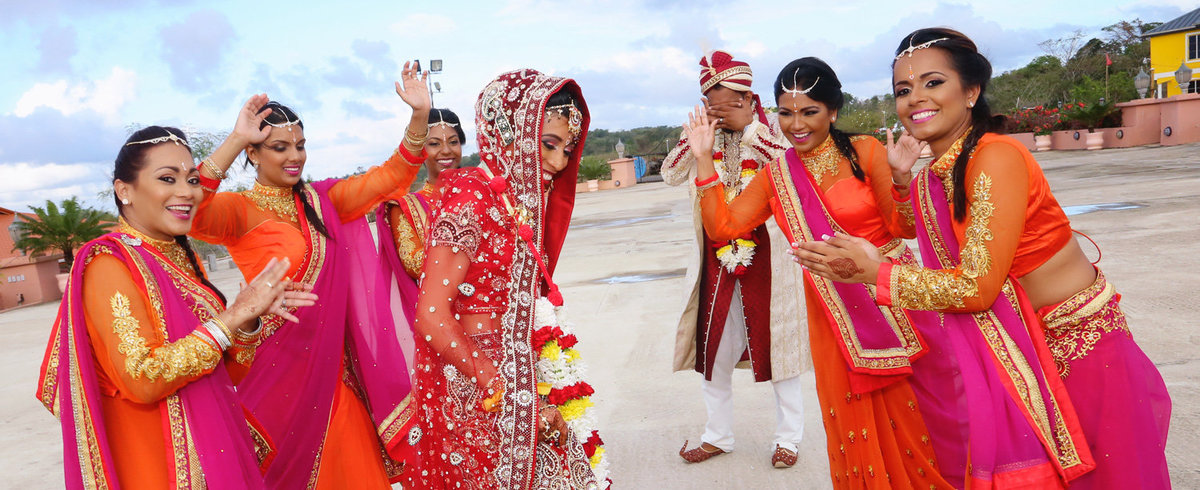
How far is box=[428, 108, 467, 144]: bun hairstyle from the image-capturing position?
15.3 feet

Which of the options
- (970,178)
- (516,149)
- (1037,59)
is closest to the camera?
(970,178)

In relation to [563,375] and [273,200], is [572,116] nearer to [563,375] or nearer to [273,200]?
[563,375]

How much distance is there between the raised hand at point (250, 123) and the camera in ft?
10.2

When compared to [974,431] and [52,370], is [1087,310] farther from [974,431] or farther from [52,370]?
[52,370]

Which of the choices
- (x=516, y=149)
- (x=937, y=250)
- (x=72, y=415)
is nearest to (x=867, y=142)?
(x=937, y=250)

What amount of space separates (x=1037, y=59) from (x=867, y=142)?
166 feet

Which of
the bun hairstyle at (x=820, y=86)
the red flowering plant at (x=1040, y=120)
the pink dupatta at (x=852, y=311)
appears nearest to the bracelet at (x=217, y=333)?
the pink dupatta at (x=852, y=311)

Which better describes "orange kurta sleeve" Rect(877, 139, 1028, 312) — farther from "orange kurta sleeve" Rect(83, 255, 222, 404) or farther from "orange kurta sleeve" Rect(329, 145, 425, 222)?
"orange kurta sleeve" Rect(329, 145, 425, 222)

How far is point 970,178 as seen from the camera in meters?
2.27

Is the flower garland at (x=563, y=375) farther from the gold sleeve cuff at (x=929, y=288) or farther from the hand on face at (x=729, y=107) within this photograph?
the hand on face at (x=729, y=107)

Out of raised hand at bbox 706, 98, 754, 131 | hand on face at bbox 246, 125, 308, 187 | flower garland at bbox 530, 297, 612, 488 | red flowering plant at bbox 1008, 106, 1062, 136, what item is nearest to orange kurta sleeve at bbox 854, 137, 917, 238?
raised hand at bbox 706, 98, 754, 131

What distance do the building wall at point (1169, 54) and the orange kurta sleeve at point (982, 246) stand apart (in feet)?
147

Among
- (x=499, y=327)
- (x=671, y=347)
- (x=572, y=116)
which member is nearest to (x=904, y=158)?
(x=572, y=116)

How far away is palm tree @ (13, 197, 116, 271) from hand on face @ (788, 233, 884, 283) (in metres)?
22.7
